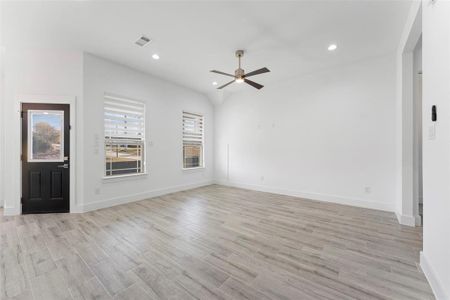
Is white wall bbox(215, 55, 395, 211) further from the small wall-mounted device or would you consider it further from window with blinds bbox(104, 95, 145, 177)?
window with blinds bbox(104, 95, 145, 177)

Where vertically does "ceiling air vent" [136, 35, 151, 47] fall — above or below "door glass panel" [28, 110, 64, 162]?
above

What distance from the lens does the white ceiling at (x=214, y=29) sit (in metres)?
2.44

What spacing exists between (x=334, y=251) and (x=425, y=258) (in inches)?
31.5

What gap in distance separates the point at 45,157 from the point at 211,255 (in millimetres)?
3779

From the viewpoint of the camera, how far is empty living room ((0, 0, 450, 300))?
1.77 meters

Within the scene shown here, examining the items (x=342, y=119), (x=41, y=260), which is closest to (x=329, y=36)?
(x=342, y=119)

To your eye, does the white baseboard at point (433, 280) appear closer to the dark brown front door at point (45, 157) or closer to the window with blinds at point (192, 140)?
the window with blinds at point (192, 140)

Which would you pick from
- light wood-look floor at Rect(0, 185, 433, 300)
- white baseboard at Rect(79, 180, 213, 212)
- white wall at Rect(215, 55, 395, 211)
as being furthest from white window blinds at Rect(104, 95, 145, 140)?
white wall at Rect(215, 55, 395, 211)

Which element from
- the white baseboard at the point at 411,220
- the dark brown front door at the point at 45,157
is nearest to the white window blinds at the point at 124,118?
the dark brown front door at the point at 45,157

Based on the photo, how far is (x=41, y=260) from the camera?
210 centimetres

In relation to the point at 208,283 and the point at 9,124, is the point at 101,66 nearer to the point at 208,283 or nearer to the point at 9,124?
the point at 9,124

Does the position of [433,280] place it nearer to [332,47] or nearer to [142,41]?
[332,47]

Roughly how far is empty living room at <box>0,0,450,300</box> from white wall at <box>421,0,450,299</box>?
24 millimetres

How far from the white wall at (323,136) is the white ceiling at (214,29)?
603mm
